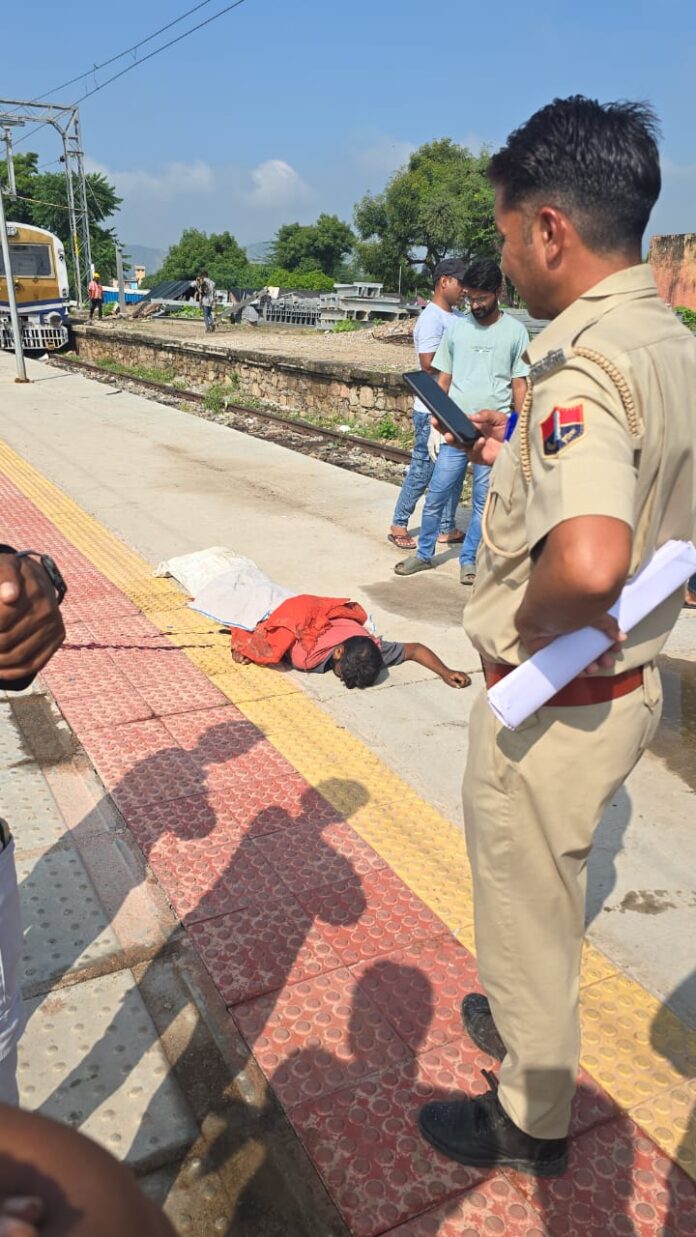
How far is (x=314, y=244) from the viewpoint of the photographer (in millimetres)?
82438

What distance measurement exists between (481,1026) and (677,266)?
1145 inches

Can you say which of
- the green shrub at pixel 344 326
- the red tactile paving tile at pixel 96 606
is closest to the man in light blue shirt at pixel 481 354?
the red tactile paving tile at pixel 96 606

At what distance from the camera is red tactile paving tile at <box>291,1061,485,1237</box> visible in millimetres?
1824

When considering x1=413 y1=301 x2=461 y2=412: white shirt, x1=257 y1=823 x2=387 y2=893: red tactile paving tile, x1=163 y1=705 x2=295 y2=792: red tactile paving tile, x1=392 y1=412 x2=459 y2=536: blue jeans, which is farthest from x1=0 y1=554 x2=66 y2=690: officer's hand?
x1=413 y1=301 x2=461 y2=412: white shirt

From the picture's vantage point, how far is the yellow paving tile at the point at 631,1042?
6.95 ft

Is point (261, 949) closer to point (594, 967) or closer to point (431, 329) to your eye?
point (594, 967)

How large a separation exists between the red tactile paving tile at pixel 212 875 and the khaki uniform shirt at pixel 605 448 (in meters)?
1.41

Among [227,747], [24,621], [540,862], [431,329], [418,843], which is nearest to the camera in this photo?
[24,621]

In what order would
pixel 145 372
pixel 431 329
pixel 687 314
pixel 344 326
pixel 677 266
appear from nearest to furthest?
pixel 431 329
pixel 145 372
pixel 687 314
pixel 677 266
pixel 344 326

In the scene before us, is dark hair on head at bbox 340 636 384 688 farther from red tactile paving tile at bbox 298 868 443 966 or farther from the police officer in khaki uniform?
the police officer in khaki uniform

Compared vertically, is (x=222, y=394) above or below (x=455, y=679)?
above

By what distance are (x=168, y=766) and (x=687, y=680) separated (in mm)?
2554

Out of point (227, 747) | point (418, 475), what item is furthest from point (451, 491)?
point (227, 747)

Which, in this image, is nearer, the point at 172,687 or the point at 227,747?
the point at 227,747
